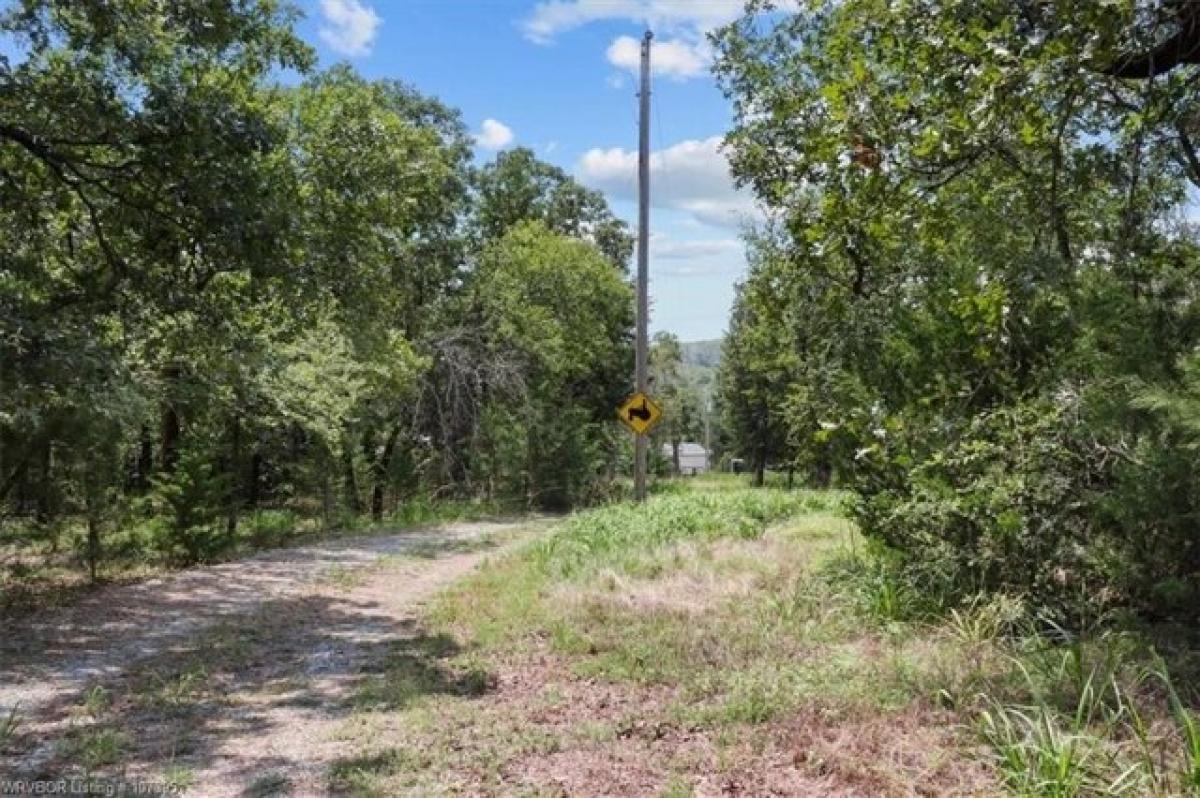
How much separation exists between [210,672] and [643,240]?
38.2 feet

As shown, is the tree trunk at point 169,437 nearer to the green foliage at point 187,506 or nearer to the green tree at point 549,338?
the green foliage at point 187,506

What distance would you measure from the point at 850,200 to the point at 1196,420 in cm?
221

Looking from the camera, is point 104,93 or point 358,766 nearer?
point 358,766

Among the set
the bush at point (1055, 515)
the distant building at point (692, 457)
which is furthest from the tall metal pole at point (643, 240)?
the distant building at point (692, 457)

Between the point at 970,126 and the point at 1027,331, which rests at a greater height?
the point at 970,126

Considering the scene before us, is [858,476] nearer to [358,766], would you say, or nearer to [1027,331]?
[1027,331]

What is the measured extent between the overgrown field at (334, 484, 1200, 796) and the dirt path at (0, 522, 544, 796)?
0.36 metres

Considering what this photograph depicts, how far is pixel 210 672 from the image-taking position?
6672mm

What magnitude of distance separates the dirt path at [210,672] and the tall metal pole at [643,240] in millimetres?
5709

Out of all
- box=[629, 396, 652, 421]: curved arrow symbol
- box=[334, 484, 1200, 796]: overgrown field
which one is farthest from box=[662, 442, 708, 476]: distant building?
box=[334, 484, 1200, 796]: overgrown field

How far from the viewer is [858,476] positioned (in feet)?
25.6

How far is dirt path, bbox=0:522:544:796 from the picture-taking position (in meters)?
4.74

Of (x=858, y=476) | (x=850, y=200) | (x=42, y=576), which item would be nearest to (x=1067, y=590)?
(x=858, y=476)

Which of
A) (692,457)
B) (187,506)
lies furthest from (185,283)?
(692,457)
